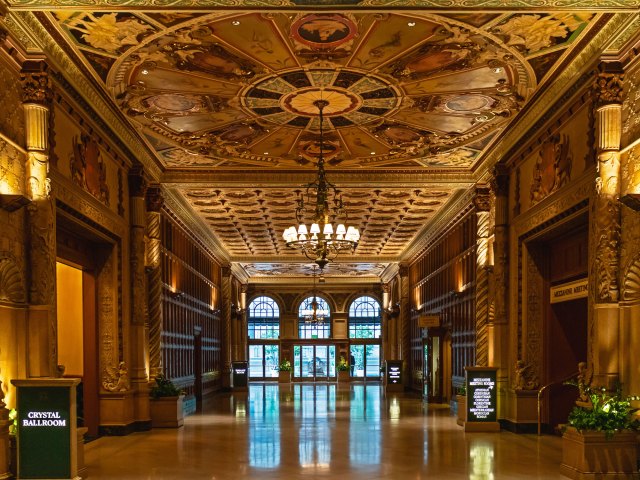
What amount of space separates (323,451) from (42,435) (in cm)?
487

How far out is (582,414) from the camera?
360 inches

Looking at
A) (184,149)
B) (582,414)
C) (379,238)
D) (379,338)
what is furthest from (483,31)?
(379,338)

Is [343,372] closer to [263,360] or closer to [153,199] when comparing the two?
[263,360]

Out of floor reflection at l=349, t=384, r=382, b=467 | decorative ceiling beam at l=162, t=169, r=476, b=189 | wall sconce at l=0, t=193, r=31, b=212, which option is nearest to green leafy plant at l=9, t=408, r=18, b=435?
wall sconce at l=0, t=193, r=31, b=212

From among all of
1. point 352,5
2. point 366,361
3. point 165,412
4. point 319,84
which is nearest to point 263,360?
point 366,361

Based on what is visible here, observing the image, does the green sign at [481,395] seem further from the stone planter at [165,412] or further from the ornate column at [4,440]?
the ornate column at [4,440]

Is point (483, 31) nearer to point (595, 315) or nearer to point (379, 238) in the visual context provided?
point (595, 315)

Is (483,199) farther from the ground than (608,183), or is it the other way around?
(483,199)

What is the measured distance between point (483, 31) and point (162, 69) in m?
4.40

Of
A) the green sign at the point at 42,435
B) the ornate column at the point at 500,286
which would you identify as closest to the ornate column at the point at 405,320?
the ornate column at the point at 500,286

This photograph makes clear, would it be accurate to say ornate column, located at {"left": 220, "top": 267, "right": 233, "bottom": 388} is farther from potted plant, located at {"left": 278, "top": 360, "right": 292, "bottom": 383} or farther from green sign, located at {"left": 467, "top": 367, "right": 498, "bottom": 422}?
green sign, located at {"left": 467, "top": 367, "right": 498, "bottom": 422}

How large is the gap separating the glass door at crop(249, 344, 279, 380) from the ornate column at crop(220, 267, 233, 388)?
534 inches

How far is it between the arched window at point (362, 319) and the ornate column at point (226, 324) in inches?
591

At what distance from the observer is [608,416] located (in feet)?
29.3
